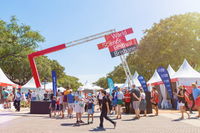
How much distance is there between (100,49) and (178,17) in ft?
69.9

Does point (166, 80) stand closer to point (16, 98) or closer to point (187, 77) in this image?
point (187, 77)

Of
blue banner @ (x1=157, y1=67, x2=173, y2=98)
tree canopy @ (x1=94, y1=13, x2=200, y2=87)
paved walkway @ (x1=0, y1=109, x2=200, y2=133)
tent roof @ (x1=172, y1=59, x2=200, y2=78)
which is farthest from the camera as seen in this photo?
tree canopy @ (x1=94, y1=13, x2=200, y2=87)

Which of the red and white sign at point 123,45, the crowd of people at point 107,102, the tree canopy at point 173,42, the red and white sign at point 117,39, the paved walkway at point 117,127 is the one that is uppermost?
the tree canopy at point 173,42

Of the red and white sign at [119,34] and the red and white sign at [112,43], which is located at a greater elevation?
the red and white sign at [119,34]

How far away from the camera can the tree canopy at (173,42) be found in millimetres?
30812

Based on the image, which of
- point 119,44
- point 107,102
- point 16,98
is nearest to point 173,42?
point 119,44

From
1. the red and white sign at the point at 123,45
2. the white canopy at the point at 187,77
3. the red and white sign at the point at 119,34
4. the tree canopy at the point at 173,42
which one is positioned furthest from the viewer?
the tree canopy at the point at 173,42

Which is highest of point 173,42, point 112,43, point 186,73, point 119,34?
point 173,42

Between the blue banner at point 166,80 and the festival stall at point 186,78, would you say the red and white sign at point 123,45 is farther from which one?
the festival stall at point 186,78

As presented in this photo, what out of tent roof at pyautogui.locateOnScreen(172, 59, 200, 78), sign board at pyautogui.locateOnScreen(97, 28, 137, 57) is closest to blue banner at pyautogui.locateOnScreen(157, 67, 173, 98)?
tent roof at pyautogui.locateOnScreen(172, 59, 200, 78)

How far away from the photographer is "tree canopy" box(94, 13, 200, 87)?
101ft

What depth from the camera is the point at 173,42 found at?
1244 inches

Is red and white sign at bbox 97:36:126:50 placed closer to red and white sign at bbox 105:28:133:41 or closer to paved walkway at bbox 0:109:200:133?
red and white sign at bbox 105:28:133:41

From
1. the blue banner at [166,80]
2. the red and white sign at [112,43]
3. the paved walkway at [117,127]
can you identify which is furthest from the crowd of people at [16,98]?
the blue banner at [166,80]
